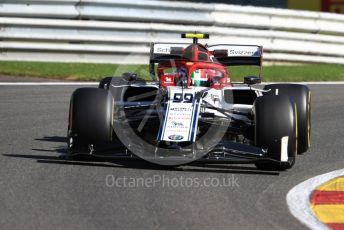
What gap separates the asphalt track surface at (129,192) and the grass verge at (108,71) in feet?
15.0

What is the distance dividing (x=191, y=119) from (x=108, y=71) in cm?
735

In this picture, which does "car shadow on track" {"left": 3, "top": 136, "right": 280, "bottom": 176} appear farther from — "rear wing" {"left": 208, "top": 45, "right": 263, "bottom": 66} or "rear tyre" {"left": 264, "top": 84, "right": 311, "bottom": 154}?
"rear wing" {"left": 208, "top": 45, "right": 263, "bottom": 66}

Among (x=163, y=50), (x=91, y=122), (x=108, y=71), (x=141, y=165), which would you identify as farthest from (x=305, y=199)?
(x=108, y=71)

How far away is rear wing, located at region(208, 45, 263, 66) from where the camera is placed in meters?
10.0

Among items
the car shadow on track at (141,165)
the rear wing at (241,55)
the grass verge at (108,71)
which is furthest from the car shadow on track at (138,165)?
the grass verge at (108,71)

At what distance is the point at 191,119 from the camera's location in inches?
317

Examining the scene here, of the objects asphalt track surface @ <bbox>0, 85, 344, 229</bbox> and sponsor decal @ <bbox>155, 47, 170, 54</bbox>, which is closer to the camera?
asphalt track surface @ <bbox>0, 85, 344, 229</bbox>

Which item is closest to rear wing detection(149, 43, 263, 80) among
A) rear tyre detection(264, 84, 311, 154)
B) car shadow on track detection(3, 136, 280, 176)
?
rear tyre detection(264, 84, 311, 154)

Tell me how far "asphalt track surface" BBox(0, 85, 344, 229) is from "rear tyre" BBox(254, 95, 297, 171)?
0.16 m

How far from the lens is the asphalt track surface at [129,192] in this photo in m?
5.94

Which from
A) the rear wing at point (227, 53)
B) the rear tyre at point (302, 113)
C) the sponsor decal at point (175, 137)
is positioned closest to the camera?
the sponsor decal at point (175, 137)

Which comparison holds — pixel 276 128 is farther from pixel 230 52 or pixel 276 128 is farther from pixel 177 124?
pixel 230 52

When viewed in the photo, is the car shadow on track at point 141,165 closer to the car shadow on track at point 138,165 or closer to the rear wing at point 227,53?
the car shadow on track at point 138,165

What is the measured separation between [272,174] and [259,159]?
19 centimetres
